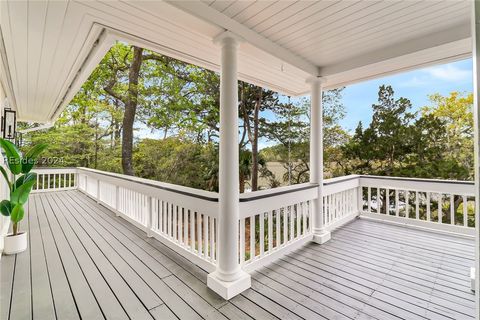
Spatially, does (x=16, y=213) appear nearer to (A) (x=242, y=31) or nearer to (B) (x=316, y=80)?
(A) (x=242, y=31)

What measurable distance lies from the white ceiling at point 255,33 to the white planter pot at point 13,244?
2316 mm

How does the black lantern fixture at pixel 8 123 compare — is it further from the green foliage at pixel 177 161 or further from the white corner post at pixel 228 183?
the green foliage at pixel 177 161

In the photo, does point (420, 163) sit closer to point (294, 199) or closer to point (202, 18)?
point (294, 199)

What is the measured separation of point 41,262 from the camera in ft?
8.74

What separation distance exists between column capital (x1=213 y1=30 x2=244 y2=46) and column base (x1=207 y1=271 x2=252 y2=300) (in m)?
2.30

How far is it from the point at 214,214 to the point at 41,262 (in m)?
2.24

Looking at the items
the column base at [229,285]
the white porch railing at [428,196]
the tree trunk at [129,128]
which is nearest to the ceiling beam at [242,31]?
the column base at [229,285]

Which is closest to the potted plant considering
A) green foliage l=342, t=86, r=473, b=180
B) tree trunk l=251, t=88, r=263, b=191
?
tree trunk l=251, t=88, r=263, b=191

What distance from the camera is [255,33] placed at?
234 centimetres

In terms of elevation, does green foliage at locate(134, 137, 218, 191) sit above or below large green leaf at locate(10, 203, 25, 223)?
above

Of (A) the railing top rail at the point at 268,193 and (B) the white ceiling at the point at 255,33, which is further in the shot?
(A) the railing top rail at the point at 268,193

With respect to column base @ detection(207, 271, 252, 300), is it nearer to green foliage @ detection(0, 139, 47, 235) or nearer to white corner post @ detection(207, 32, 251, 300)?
white corner post @ detection(207, 32, 251, 300)

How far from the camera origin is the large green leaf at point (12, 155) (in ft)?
8.72

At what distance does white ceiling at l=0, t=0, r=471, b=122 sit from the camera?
189cm
